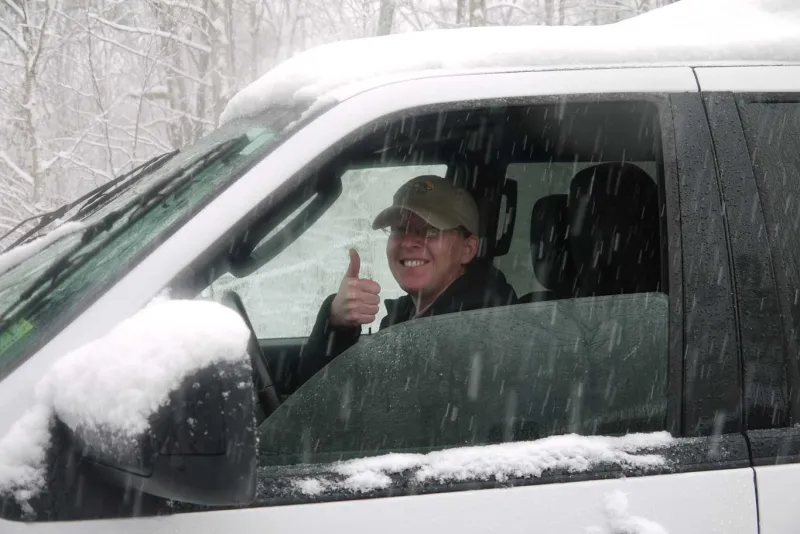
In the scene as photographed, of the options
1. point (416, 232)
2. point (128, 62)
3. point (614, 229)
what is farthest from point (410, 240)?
point (128, 62)

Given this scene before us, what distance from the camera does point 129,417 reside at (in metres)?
1.10

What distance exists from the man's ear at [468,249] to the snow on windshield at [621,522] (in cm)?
126

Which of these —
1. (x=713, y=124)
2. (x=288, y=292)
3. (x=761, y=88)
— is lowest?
(x=713, y=124)

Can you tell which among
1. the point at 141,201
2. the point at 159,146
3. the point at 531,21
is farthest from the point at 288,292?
the point at 531,21

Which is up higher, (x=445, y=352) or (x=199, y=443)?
(x=445, y=352)

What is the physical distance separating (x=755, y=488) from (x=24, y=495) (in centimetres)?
121

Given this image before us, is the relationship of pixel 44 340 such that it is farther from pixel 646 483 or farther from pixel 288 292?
pixel 288 292

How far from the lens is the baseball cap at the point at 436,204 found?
2.53 meters

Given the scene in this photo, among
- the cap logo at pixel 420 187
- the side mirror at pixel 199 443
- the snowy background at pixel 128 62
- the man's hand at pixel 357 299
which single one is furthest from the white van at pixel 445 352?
the snowy background at pixel 128 62

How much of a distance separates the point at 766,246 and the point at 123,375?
3.93 ft

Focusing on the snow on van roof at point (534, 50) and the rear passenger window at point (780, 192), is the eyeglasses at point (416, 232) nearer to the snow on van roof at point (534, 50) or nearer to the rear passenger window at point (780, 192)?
the snow on van roof at point (534, 50)

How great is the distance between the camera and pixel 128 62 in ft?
45.0

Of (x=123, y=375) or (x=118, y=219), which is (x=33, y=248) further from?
(x=123, y=375)

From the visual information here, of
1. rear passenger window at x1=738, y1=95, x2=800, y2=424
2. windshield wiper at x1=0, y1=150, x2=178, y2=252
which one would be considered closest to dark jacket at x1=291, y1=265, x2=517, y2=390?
windshield wiper at x1=0, y1=150, x2=178, y2=252
